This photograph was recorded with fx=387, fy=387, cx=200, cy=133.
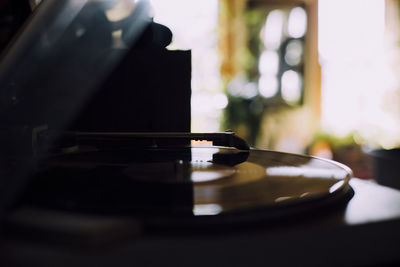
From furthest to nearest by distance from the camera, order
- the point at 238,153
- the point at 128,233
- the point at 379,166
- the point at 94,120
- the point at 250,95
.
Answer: the point at 250,95, the point at 379,166, the point at 94,120, the point at 238,153, the point at 128,233

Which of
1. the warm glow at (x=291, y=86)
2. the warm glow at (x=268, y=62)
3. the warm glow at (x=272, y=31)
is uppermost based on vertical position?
the warm glow at (x=272, y=31)

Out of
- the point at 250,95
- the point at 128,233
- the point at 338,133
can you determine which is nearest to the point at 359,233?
the point at 128,233

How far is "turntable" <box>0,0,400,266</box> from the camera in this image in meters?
0.28

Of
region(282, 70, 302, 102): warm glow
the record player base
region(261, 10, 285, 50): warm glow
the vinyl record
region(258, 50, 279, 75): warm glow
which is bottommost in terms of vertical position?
the record player base

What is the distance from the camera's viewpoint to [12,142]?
0.57 meters

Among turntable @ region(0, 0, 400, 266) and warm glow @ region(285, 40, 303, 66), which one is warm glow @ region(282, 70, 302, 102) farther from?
turntable @ region(0, 0, 400, 266)

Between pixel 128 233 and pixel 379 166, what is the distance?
0.89 meters

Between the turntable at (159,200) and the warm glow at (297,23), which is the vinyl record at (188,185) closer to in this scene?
the turntable at (159,200)

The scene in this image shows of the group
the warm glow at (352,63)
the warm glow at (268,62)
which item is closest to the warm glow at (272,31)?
the warm glow at (268,62)

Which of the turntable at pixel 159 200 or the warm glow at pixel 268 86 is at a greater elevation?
the warm glow at pixel 268 86

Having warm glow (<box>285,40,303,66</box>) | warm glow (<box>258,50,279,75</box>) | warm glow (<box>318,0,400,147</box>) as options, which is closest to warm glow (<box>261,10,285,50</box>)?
warm glow (<box>258,50,279,75</box>)

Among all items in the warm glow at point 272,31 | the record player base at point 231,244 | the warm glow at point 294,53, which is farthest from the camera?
the warm glow at point 294,53

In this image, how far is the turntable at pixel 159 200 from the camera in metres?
0.28

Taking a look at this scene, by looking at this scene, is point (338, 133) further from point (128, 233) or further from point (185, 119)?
point (128, 233)
